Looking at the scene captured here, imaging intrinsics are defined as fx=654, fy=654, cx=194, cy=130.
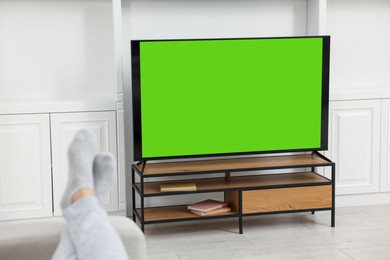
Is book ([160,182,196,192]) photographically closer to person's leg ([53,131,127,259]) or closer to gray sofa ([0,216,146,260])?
gray sofa ([0,216,146,260])

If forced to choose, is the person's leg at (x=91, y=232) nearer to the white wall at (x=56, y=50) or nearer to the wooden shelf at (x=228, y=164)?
the wooden shelf at (x=228, y=164)

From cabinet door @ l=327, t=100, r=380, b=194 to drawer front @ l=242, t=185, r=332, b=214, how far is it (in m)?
0.47

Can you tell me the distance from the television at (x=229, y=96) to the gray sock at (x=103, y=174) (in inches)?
82.5

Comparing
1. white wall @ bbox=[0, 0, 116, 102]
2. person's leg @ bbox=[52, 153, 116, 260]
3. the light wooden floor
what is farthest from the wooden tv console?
person's leg @ bbox=[52, 153, 116, 260]

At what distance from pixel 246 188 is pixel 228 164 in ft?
0.77

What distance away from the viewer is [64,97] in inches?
169

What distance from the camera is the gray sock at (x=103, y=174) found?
1.80 meters

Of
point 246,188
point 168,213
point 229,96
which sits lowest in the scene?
point 168,213

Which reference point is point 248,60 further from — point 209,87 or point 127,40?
point 127,40

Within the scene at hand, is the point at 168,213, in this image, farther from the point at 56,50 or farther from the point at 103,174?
the point at 103,174

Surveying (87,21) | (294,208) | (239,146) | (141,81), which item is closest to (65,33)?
(87,21)

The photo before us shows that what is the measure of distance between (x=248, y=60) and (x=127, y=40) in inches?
33.3

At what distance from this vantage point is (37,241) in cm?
203

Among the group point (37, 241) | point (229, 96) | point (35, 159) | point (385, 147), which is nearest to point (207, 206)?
point (229, 96)
